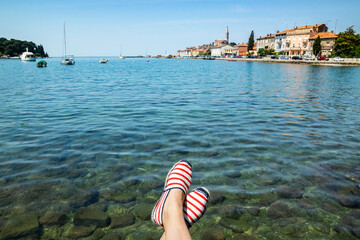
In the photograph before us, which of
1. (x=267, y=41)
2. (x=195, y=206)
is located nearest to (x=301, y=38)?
(x=267, y=41)

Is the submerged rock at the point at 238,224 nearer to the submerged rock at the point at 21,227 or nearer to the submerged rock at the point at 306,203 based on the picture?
the submerged rock at the point at 306,203

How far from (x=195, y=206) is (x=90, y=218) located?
1689 millimetres

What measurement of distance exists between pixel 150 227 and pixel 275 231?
172cm

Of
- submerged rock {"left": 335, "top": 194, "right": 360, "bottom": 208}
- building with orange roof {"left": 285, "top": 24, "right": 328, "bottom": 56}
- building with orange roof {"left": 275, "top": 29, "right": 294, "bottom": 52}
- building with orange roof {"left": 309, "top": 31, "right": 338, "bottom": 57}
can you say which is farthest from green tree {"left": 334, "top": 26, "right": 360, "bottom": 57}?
submerged rock {"left": 335, "top": 194, "right": 360, "bottom": 208}

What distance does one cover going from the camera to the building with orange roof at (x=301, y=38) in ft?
283

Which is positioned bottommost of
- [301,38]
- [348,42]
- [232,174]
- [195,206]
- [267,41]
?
[232,174]

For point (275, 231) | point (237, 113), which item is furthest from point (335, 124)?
point (275, 231)

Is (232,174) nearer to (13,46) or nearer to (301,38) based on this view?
(301,38)

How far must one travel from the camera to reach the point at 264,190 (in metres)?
4.18

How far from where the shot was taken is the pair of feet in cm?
243

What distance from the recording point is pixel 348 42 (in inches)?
2398

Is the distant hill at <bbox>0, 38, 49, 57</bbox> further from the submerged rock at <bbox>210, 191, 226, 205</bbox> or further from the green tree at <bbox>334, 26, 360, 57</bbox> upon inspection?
the submerged rock at <bbox>210, 191, 226, 205</bbox>

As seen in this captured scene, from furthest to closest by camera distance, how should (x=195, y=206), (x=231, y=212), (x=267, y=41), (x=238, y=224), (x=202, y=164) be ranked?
(x=267, y=41) < (x=202, y=164) < (x=231, y=212) < (x=238, y=224) < (x=195, y=206)

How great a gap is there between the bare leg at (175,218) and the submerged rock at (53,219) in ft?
5.63
